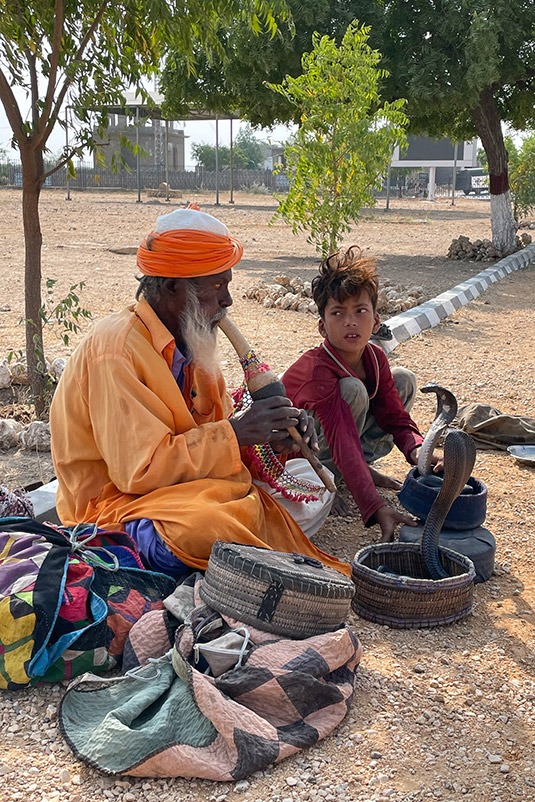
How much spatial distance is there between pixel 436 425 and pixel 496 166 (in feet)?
48.0

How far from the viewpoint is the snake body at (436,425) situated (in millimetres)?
3654

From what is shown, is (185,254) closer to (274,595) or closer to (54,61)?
(274,595)

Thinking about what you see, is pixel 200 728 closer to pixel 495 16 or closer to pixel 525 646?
pixel 525 646

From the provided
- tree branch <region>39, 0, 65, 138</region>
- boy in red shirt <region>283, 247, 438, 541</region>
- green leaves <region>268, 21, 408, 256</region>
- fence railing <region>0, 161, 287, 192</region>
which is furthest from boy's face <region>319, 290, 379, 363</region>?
fence railing <region>0, 161, 287, 192</region>

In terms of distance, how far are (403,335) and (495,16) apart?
26.1ft

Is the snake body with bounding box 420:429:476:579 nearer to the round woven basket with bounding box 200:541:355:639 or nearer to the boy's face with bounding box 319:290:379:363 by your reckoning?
the round woven basket with bounding box 200:541:355:639

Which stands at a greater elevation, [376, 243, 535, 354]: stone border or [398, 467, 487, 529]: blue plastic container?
[398, 467, 487, 529]: blue plastic container

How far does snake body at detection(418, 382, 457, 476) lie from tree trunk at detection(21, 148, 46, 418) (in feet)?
→ 8.28

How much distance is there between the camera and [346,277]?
409 cm

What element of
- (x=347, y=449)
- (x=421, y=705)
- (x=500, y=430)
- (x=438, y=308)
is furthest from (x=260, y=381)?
(x=438, y=308)

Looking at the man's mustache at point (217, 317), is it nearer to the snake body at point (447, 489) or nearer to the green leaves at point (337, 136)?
the snake body at point (447, 489)

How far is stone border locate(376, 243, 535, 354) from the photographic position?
28.6 feet

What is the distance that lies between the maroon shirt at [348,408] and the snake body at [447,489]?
1.50 ft

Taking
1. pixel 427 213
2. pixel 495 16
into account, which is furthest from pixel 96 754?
pixel 427 213
